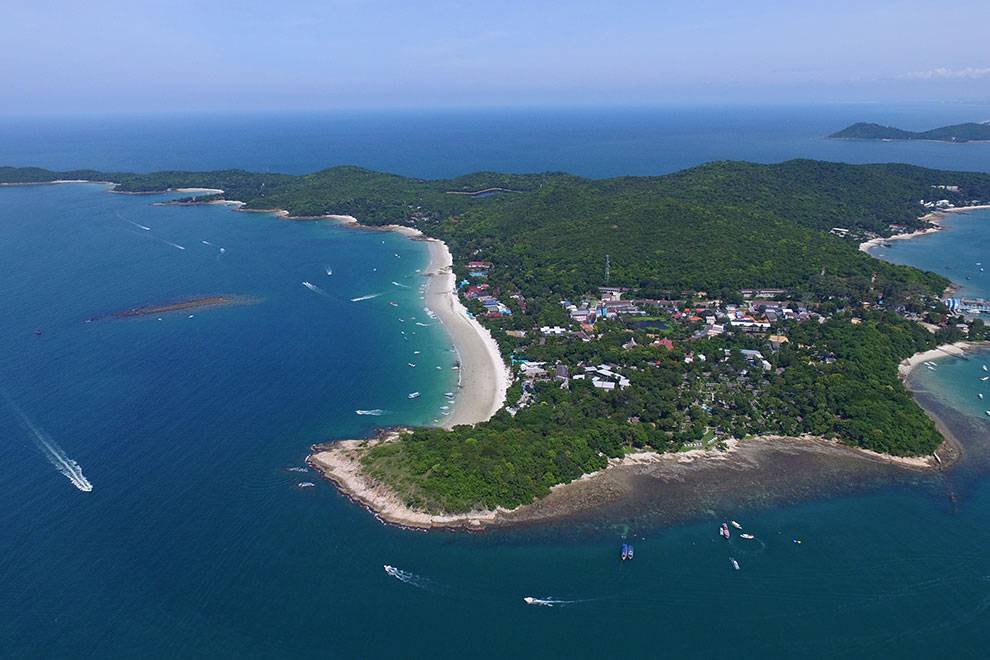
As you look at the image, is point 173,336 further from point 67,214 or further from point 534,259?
point 67,214

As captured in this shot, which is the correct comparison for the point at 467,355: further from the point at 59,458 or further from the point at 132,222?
the point at 132,222

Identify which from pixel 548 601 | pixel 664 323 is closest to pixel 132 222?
pixel 664 323

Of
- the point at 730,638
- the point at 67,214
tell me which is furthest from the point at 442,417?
the point at 67,214

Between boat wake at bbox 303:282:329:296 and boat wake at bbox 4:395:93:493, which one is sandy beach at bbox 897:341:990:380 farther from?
boat wake at bbox 4:395:93:493

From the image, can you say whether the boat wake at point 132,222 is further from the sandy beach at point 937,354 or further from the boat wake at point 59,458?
the sandy beach at point 937,354

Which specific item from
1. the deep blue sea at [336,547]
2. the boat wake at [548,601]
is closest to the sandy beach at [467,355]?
the deep blue sea at [336,547]
